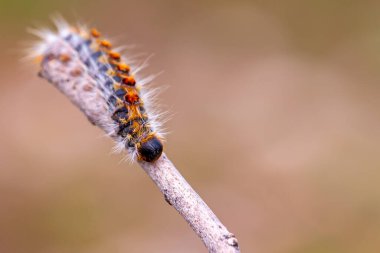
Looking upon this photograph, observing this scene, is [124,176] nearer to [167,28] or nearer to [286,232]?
[286,232]

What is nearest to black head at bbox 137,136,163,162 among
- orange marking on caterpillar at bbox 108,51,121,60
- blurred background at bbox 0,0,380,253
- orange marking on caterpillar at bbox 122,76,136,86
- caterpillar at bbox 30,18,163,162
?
caterpillar at bbox 30,18,163,162

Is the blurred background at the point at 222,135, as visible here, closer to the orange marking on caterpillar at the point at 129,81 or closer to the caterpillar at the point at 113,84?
the caterpillar at the point at 113,84

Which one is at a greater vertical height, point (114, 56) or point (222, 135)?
point (114, 56)

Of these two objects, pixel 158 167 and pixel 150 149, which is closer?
pixel 158 167

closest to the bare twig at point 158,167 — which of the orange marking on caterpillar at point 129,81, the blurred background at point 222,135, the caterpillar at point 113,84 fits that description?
the caterpillar at point 113,84

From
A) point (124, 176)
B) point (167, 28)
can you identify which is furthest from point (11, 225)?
point (167, 28)

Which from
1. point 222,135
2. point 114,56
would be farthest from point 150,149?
point 222,135

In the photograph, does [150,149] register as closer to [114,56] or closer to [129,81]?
[129,81]
